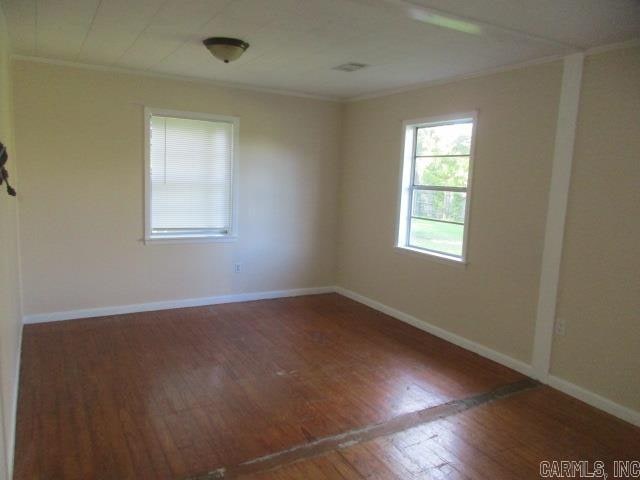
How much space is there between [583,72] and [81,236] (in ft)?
14.5

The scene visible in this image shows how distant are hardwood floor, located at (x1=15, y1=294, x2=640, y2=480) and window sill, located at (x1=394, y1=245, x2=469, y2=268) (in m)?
0.74

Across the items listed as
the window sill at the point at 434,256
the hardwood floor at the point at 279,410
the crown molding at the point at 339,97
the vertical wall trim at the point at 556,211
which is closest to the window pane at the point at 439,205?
the window sill at the point at 434,256

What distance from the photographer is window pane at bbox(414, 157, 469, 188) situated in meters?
4.19

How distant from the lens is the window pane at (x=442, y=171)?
13.7 feet

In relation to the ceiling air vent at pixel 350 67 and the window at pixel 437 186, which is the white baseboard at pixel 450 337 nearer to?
the window at pixel 437 186

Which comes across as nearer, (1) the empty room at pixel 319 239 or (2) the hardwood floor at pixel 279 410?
(2) the hardwood floor at pixel 279 410

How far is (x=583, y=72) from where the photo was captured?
3135 millimetres

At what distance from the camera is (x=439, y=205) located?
445 centimetres

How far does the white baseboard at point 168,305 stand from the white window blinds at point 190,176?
28.8 inches

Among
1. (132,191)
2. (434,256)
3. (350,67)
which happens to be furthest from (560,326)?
(132,191)

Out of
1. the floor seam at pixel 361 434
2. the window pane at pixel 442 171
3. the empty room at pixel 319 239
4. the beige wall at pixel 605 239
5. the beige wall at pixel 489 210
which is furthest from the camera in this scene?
the window pane at pixel 442 171

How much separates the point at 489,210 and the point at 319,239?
94.3 inches

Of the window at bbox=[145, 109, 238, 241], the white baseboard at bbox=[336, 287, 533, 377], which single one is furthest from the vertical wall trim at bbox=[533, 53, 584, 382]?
the window at bbox=[145, 109, 238, 241]

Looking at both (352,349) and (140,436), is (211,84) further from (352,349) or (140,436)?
(140,436)
